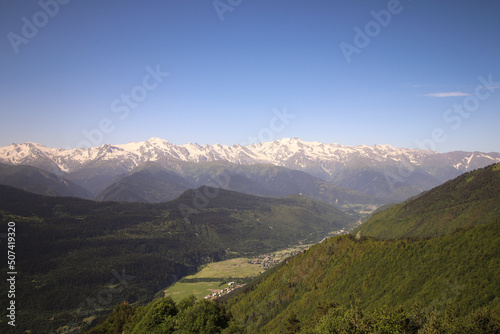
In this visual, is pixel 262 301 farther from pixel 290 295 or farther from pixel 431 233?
pixel 431 233

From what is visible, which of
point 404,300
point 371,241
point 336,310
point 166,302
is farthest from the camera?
point 371,241

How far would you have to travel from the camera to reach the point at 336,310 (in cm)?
6469

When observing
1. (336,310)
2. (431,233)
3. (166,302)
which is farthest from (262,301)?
(431,233)

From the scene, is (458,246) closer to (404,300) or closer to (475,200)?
(404,300)

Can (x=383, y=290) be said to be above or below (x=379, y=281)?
below

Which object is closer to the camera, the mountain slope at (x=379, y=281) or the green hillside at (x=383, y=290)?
the green hillside at (x=383, y=290)

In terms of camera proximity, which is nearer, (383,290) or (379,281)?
(383,290)

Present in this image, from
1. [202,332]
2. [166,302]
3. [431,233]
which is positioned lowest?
[431,233]

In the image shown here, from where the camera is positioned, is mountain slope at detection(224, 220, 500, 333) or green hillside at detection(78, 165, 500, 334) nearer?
green hillside at detection(78, 165, 500, 334)

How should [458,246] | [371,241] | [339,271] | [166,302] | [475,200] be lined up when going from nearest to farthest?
[166,302]
[458,246]
[339,271]
[371,241]
[475,200]

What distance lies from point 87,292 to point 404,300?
189025 mm

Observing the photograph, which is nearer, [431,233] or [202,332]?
[202,332]

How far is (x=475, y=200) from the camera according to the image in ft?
632

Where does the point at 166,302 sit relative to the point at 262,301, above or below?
above
